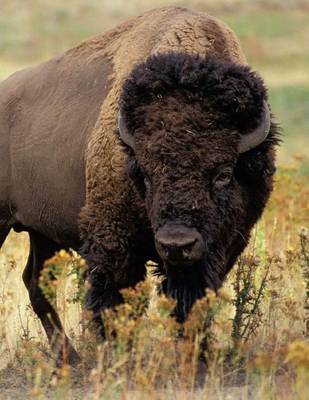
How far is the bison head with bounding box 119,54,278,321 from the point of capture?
6.03 meters

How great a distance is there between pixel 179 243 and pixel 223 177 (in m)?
0.66

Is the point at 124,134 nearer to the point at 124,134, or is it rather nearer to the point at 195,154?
the point at 124,134

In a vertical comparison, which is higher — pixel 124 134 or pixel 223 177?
pixel 124 134

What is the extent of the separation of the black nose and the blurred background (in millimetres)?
29117

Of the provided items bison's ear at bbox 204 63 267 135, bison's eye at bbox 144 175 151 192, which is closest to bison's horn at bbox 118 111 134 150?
bison's eye at bbox 144 175 151 192

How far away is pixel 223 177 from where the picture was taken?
630 centimetres

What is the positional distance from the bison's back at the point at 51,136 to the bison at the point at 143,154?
10 millimetres

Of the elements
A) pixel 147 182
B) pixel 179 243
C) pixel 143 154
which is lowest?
pixel 179 243

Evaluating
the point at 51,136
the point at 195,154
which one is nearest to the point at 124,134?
the point at 195,154

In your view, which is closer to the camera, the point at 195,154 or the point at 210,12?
the point at 195,154

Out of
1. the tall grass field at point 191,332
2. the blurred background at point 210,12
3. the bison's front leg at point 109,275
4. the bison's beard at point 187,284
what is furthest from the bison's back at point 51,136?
the blurred background at point 210,12

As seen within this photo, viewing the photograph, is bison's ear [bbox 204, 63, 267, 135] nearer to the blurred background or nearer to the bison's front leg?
the bison's front leg

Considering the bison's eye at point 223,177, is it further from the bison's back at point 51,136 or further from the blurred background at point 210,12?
the blurred background at point 210,12

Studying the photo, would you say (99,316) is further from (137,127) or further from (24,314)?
(24,314)
